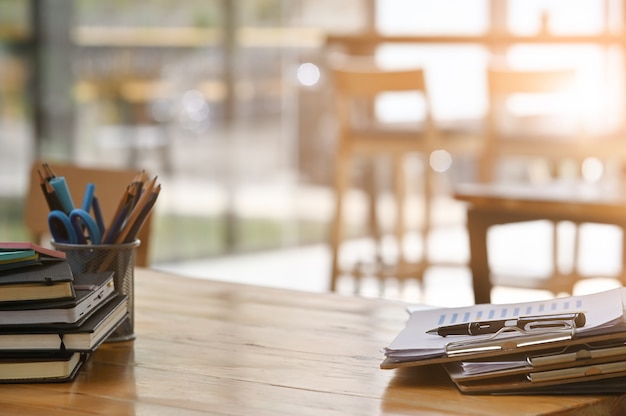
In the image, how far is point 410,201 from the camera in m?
6.51

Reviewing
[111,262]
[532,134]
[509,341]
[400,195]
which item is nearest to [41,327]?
[111,262]

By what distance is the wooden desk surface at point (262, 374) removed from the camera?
990mm

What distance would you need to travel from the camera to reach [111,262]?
51.3 inches

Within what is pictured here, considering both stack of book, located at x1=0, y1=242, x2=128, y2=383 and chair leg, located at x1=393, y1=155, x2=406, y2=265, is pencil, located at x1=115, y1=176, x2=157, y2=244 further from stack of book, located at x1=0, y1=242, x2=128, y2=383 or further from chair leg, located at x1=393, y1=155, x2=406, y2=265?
chair leg, located at x1=393, y1=155, x2=406, y2=265

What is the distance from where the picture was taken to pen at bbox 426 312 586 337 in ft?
3.57

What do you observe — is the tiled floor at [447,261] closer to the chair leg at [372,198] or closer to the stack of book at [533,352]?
the chair leg at [372,198]

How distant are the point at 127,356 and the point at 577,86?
10.9 ft

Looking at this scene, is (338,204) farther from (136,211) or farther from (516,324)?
(516,324)

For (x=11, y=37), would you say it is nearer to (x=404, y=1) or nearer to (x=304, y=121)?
(x=304, y=121)

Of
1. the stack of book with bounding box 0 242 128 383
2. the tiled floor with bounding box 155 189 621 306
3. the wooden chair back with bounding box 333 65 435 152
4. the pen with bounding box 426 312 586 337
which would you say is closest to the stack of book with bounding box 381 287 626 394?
the pen with bounding box 426 312 586 337

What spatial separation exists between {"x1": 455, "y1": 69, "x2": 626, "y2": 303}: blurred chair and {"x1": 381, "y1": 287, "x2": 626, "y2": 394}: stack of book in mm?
1234

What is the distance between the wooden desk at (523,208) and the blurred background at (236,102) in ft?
→ 6.12

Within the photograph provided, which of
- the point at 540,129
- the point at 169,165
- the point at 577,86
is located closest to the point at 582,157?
the point at 577,86

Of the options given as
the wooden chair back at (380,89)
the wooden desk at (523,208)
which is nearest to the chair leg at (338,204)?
the wooden chair back at (380,89)
